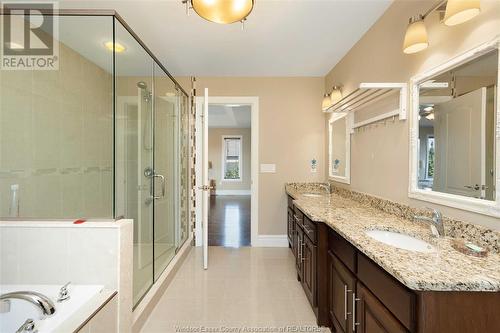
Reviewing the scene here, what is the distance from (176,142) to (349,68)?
2.39 metres

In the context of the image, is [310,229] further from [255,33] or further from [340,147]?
[255,33]

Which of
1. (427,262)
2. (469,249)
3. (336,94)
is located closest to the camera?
(427,262)

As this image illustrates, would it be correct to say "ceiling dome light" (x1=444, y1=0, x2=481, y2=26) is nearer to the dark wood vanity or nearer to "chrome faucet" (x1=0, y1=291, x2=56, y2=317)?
the dark wood vanity

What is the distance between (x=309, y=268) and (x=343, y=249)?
621 millimetres

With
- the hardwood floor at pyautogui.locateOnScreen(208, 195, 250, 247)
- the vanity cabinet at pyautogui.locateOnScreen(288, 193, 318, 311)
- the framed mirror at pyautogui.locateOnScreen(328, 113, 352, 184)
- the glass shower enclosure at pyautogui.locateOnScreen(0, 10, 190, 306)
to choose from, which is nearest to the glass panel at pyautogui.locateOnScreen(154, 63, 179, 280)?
the glass shower enclosure at pyautogui.locateOnScreen(0, 10, 190, 306)

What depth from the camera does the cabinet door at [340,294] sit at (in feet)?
4.40

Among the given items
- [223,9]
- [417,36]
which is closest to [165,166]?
[223,9]

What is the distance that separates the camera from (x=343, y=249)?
145cm

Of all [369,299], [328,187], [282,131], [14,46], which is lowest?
[369,299]

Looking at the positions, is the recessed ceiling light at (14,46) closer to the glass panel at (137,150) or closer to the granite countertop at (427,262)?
the glass panel at (137,150)

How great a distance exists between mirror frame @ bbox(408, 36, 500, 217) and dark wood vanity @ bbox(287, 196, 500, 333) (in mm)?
488

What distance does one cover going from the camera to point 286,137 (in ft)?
11.6

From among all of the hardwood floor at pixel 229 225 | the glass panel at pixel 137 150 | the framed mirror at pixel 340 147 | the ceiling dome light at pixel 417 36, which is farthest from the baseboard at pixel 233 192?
the ceiling dome light at pixel 417 36

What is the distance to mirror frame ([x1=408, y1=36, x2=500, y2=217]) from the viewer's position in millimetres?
1067
